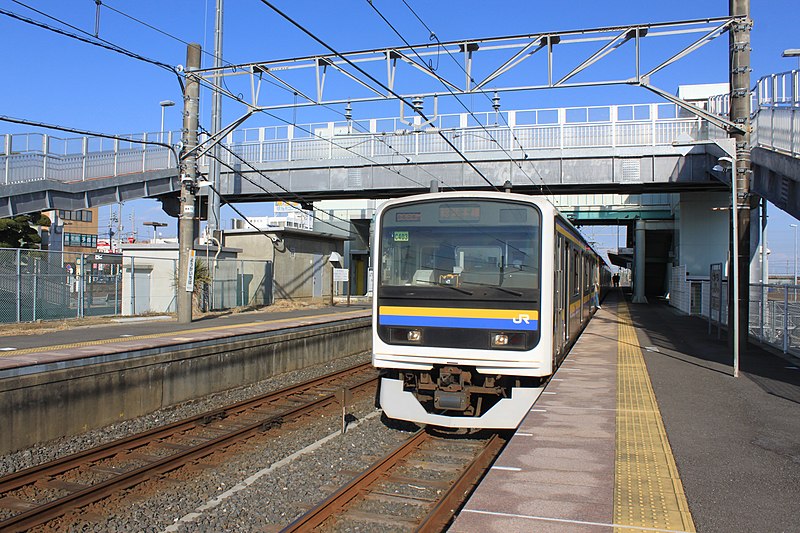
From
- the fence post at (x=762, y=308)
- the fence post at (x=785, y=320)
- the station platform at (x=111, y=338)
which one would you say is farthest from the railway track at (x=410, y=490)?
the fence post at (x=762, y=308)

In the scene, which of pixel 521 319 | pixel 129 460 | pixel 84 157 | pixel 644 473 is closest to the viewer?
pixel 644 473

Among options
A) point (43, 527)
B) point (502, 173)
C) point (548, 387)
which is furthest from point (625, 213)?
point (43, 527)

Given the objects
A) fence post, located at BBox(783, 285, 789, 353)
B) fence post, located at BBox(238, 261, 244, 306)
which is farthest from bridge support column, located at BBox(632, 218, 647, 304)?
fence post, located at BBox(783, 285, 789, 353)

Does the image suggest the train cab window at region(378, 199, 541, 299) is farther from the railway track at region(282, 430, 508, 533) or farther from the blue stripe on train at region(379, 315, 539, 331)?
the railway track at region(282, 430, 508, 533)

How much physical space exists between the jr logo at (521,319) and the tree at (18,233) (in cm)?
2862

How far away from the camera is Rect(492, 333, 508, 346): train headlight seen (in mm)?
7820

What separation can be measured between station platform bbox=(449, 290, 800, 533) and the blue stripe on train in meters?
1.03

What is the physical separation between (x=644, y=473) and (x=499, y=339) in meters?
2.69

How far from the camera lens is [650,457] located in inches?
233

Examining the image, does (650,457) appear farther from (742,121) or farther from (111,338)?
(111,338)

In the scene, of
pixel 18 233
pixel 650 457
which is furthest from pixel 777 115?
pixel 18 233

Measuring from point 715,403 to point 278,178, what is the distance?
2398 cm

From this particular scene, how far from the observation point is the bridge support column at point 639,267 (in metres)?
37.9

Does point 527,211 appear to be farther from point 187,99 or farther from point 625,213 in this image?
point 625,213
